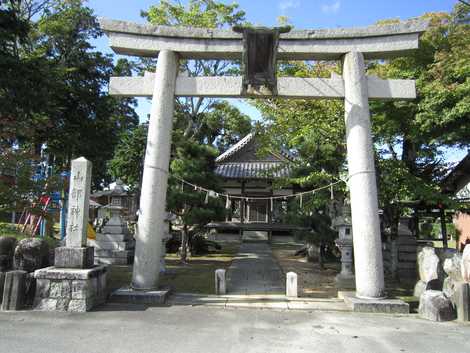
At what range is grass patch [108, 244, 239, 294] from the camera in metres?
9.20

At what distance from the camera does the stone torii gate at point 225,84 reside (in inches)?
294

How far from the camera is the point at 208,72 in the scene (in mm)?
21516

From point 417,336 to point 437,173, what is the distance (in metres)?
7.45

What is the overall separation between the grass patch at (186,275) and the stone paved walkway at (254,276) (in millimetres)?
563

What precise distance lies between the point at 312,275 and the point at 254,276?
2.16 meters

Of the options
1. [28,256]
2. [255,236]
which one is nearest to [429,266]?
[28,256]

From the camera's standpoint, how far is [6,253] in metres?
7.51

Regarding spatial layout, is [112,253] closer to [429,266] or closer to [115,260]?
[115,260]

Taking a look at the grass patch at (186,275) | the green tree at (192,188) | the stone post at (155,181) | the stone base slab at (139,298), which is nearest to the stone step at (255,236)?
the grass patch at (186,275)

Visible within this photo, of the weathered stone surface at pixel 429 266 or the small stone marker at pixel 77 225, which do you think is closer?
the small stone marker at pixel 77 225

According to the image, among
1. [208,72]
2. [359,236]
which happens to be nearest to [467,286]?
[359,236]

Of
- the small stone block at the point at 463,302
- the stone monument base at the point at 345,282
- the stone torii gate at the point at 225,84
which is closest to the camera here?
the small stone block at the point at 463,302

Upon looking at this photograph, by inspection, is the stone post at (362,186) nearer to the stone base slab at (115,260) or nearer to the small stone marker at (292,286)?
the small stone marker at (292,286)

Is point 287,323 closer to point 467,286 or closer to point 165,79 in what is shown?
point 467,286
